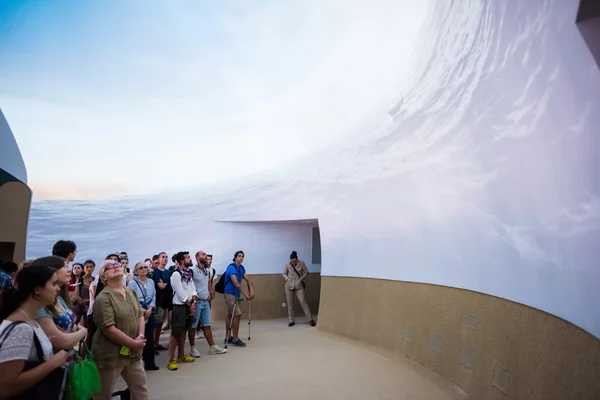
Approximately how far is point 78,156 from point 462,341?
35.5 ft

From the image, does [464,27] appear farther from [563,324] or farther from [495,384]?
[495,384]

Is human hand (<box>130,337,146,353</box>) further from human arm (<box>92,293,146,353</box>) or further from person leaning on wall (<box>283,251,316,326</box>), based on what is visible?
person leaning on wall (<box>283,251,316,326</box>)

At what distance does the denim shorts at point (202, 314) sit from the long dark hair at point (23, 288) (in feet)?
13.6

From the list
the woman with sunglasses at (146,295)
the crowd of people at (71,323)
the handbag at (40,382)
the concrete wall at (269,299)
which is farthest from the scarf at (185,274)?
the concrete wall at (269,299)

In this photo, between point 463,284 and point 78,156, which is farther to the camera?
point 78,156

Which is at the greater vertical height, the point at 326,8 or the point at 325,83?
the point at 326,8

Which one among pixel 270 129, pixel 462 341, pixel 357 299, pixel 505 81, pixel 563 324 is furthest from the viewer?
pixel 270 129

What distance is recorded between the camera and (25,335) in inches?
72.0

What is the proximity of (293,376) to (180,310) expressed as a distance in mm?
1717

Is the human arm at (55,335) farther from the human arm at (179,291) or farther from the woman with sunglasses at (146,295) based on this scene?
the human arm at (179,291)

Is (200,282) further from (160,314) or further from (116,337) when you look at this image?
(116,337)

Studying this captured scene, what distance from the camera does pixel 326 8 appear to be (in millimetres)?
8742

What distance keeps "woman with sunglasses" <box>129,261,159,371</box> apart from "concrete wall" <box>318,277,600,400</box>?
11.0 ft

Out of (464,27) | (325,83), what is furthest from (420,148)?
(325,83)
